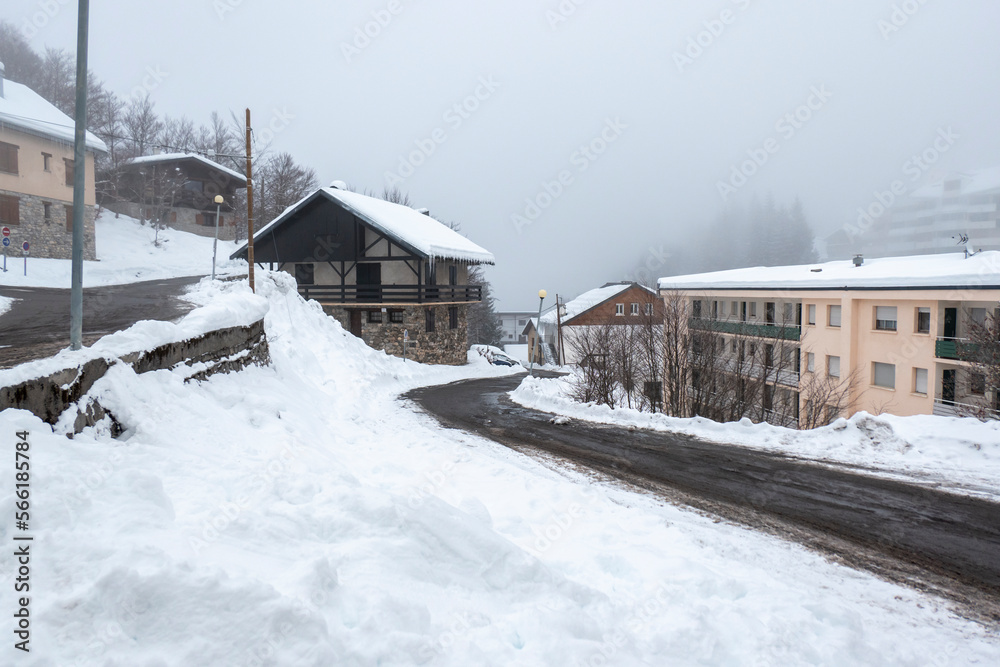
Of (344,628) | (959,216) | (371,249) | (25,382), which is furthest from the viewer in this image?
(959,216)

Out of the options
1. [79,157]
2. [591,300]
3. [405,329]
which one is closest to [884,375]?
[405,329]

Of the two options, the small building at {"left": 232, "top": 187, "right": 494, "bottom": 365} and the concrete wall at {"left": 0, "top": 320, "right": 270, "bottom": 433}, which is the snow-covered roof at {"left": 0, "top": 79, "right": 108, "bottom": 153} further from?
the concrete wall at {"left": 0, "top": 320, "right": 270, "bottom": 433}

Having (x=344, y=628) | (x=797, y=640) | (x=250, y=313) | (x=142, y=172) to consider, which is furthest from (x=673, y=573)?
(x=142, y=172)

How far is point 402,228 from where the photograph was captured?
1160 inches

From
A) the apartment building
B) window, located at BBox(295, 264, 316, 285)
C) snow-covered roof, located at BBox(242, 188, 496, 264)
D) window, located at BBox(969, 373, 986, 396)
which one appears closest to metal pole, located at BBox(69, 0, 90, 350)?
the apartment building

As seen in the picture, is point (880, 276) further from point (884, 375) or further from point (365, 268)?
point (365, 268)

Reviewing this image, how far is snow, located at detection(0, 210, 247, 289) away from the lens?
21.4 metres

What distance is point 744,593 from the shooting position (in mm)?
5012

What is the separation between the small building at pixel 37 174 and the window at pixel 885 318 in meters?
35.0

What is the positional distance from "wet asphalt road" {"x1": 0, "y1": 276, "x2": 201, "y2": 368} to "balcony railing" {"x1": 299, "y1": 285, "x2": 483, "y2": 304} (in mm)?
11682

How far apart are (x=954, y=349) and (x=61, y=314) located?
2740cm

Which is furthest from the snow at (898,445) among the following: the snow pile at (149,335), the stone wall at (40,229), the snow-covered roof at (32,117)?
the snow-covered roof at (32,117)

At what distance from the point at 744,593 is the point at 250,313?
11.2m

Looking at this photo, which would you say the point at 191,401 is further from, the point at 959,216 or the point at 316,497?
the point at 959,216
